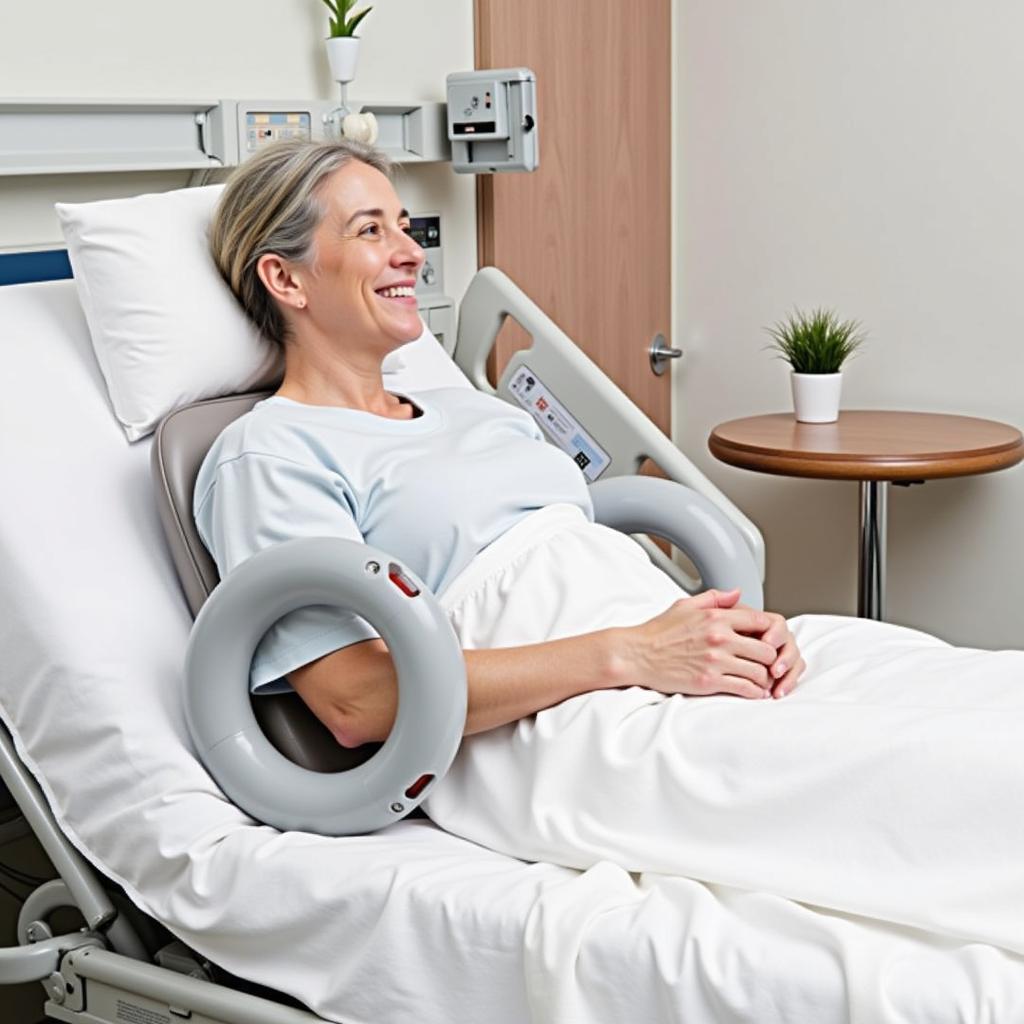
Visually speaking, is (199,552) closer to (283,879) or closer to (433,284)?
(283,879)

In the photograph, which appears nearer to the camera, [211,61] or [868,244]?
[211,61]

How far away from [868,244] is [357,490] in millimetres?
1987

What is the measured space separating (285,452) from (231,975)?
58cm

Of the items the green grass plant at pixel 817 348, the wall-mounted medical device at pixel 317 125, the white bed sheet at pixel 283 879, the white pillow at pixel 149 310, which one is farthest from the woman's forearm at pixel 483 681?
the green grass plant at pixel 817 348

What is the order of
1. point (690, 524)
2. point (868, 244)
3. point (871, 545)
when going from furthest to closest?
point (868, 244), point (871, 545), point (690, 524)

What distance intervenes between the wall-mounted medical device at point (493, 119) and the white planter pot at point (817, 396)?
2.55 ft

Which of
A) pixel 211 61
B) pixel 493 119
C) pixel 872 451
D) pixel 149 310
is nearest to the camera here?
pixel 149 310

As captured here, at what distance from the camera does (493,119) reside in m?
2.70

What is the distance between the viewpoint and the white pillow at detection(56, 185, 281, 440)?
183 cm

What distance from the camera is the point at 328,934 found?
56.5 inches

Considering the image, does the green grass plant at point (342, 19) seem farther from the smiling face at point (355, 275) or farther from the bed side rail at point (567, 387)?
the smiling face at point (355, 275)

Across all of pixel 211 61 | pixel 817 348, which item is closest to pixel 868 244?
pixel 817 348

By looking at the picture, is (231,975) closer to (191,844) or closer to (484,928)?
(191,844)

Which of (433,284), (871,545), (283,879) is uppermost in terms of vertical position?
(433,284)
